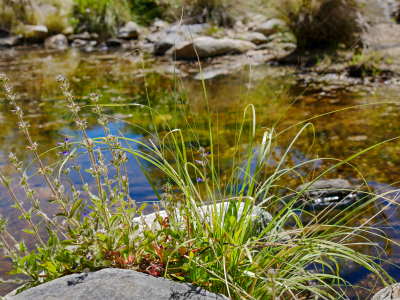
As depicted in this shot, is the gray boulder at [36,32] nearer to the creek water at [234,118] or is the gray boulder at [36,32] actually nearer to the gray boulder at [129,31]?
the gray boulder at [129,31]

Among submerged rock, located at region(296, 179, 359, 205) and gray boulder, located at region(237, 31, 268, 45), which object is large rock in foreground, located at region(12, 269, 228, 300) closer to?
submerged rock, located at region(296, 179, 359, 205)

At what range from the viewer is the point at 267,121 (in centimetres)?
554

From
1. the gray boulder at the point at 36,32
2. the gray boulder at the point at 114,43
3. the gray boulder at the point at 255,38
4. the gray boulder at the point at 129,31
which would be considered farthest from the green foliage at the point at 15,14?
the gray boulder at the point at 255,38

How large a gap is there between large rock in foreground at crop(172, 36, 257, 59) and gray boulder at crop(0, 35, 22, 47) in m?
8.00

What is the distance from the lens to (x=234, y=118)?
5.98 m

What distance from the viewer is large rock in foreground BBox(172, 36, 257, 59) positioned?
1066 cm

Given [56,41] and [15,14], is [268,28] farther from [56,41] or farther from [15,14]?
[15,14]

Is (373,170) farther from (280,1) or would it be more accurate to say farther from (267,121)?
(280,1)

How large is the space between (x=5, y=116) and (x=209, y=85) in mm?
4136

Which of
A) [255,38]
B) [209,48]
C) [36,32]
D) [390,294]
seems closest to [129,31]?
[36,32]

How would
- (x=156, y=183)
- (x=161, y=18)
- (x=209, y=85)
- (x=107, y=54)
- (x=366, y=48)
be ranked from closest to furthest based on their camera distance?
(x=156, y=183) < (x=209, y=85) < (x=366, y=48) < (x=107, y=54) < (x=161, y=18)

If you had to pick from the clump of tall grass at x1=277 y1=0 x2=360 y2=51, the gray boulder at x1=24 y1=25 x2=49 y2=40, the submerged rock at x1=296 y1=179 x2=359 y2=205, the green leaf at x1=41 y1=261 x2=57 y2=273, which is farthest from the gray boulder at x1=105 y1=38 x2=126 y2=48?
the green leaf at x1=41 y1=261 x2=57 y2=273

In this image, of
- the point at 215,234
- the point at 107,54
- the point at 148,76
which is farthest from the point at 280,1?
the point at 215,234

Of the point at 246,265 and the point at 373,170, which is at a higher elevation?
the point at 246,265
